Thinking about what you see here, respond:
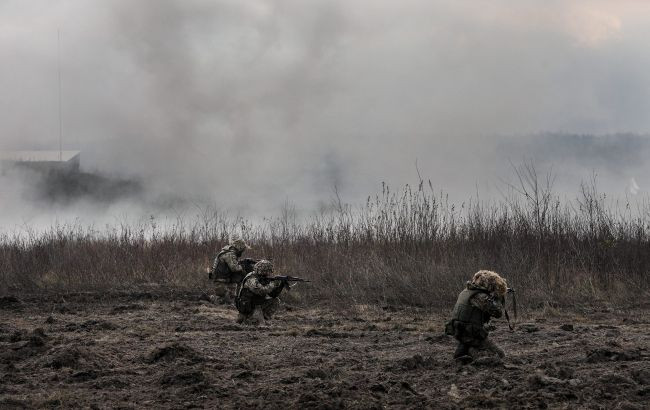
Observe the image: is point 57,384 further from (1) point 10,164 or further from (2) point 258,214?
(1) point 10,164

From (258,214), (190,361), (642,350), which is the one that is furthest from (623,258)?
(258,214)

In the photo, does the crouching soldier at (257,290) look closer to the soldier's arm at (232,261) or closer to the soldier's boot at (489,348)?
the soldier's arm at (232,261)

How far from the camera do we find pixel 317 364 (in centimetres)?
826

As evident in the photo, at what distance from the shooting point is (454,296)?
1316cm

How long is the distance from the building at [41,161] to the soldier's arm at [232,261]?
78.5 feet

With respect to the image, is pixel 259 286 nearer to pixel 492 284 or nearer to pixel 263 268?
pixel 263 268

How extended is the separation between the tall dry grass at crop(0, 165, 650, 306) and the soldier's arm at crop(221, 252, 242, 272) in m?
1.40

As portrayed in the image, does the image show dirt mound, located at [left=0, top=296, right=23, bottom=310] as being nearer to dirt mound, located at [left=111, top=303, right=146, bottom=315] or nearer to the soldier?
dirt mound, located at [left=111, top=303, right=146, bottom=315]

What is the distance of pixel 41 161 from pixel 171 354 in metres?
29.2

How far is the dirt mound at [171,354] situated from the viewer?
848 cm

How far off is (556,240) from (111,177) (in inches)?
957

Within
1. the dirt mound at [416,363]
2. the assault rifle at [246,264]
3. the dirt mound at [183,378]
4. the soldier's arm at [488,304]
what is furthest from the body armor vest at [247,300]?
the soldier's arm at [488,304]

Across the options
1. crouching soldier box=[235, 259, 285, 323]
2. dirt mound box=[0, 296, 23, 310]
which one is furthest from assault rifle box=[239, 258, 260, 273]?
dirt mound box=[0, 296, 23, 310]

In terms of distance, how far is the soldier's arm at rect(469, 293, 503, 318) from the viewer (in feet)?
25.6
